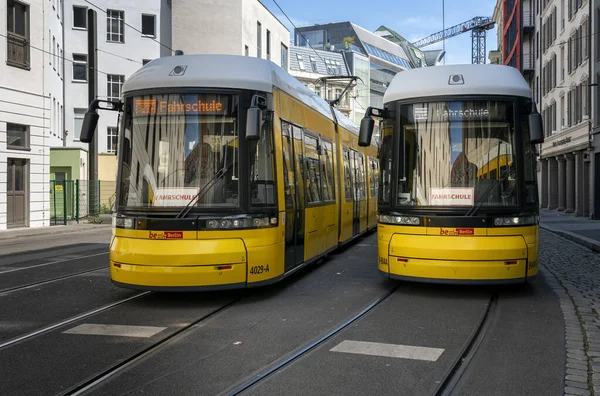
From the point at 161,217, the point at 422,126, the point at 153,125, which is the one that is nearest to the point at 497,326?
the point at 422,126

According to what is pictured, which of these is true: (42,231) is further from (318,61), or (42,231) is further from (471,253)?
(318,61)

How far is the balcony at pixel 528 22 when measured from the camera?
48331 mm

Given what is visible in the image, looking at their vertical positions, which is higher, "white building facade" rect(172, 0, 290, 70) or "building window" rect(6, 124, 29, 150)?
"white building facade" rect(172, 0, 290, 70)

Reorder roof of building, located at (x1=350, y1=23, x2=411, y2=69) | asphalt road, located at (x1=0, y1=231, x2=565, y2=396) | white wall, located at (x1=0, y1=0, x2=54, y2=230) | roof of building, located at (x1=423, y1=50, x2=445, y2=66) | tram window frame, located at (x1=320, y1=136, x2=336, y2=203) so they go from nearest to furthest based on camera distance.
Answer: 1. asphalt road, located at (x1=0, y1=231, x2=565, y2=396)
2. tram window frame, located at (x1=320, y1=136, x2=336, y2=203)
3. white wall, located at (x1=0, y1=0, x2=54, y2=230)
4. roof of building, located at (x1=350, y1=23, x2=411, y2=69)
5. roof of building, located at (x1=423, y1=50, x2=445, y2=66)

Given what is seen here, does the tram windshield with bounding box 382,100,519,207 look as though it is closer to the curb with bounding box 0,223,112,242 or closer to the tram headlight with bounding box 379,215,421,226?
the tram headlight with bounding box 379,215,421,226

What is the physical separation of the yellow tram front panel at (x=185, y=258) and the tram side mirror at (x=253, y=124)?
118cm

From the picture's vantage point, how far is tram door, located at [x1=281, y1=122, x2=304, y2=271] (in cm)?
918

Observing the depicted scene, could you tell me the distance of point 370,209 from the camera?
737 inches

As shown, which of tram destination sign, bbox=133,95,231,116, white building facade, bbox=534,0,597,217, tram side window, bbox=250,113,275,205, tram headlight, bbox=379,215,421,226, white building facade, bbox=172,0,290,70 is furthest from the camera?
white building facade, bbox=172,0,290,70

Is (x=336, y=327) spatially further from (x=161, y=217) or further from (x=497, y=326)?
(x=161, y=217)

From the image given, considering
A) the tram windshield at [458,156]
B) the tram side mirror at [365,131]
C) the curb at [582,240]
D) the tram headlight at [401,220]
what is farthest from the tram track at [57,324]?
the curb at [582,240]

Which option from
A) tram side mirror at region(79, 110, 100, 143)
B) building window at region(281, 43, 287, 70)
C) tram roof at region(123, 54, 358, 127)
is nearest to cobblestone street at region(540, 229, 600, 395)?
tram roof at region(123, 54, 358, 127)

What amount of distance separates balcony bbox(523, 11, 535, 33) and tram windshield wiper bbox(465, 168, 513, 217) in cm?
4361

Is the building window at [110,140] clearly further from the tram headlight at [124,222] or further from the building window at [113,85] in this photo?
the tram headlight at [124,222]
